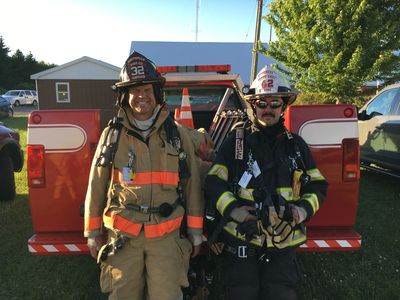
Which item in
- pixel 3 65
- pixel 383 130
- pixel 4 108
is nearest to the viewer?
pixel 383 130

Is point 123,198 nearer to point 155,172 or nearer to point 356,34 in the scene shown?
Result: point 155,172

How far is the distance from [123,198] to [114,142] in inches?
13.6

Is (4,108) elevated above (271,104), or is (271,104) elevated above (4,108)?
(271,104)

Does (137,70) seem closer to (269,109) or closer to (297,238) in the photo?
(269,109)

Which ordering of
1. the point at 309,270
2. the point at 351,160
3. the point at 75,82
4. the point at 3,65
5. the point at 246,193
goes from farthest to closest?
the point at 3,65, the point at 75,82, the point at 309,270, the point at 351,160, the point at 246,193

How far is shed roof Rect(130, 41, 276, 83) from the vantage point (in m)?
32.5

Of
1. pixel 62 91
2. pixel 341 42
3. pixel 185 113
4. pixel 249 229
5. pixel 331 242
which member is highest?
pixel 341 42

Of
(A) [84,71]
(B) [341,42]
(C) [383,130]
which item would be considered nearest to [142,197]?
(C) [383,130]

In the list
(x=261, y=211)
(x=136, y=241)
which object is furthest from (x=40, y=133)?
(x=261, y=211)

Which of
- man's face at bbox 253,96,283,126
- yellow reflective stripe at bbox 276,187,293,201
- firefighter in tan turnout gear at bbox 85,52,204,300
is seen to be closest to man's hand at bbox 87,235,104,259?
firefighter in tan turnout gear at bbox 85,52,204,300

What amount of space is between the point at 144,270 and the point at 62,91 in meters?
26.6

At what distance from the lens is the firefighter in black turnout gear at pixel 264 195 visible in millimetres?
2455

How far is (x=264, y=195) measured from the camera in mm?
2469

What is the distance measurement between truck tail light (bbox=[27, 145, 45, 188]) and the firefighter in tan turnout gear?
594 millimetres
